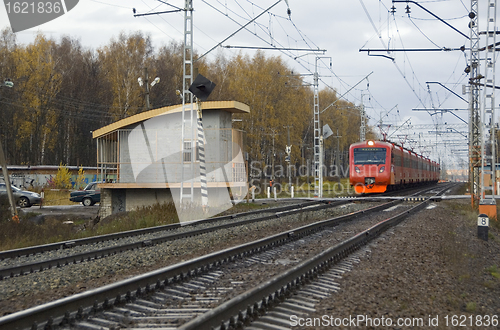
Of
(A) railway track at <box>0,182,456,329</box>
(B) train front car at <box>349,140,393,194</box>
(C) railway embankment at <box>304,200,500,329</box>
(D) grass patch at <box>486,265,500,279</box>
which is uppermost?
(B) train front car at <box>349,140,393,194</box>

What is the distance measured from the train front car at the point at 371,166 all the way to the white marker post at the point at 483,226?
54.1 feet

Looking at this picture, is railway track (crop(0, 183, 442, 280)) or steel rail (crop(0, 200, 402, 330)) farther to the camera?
railway track (crop(0, 183, 442, 280))

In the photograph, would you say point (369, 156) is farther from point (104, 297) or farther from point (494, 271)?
point (104, 297)

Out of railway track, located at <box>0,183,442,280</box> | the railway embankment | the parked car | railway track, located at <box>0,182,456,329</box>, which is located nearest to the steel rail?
railway track, located at <box>0,182,456,329</box>

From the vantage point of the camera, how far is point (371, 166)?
2967cm

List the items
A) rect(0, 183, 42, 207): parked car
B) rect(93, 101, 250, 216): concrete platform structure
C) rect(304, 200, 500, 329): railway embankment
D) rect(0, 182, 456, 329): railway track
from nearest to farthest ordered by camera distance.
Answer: rect(0, 182, 456, 329): railway track < rect(304, 200, 500, 329): railway embankment < rect(93, 101, 250, 216): concrete platform structure < rect(0, 183, 42, 207): parked car

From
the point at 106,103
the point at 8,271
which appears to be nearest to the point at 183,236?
the point at 8,271

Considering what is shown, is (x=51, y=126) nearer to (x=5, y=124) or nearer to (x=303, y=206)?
(x=5, y=124)

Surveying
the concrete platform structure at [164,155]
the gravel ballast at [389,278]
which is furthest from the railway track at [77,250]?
the concrete platform structure at [164,155]

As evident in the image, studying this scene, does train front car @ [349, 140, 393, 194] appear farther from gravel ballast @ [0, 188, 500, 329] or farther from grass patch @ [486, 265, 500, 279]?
grass patch @ [486, 265, 500, 279]

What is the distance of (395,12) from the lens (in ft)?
65.2

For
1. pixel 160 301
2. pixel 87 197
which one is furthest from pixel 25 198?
pixel 160 301

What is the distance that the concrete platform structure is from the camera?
24.8 meters

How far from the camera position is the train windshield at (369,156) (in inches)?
1154
